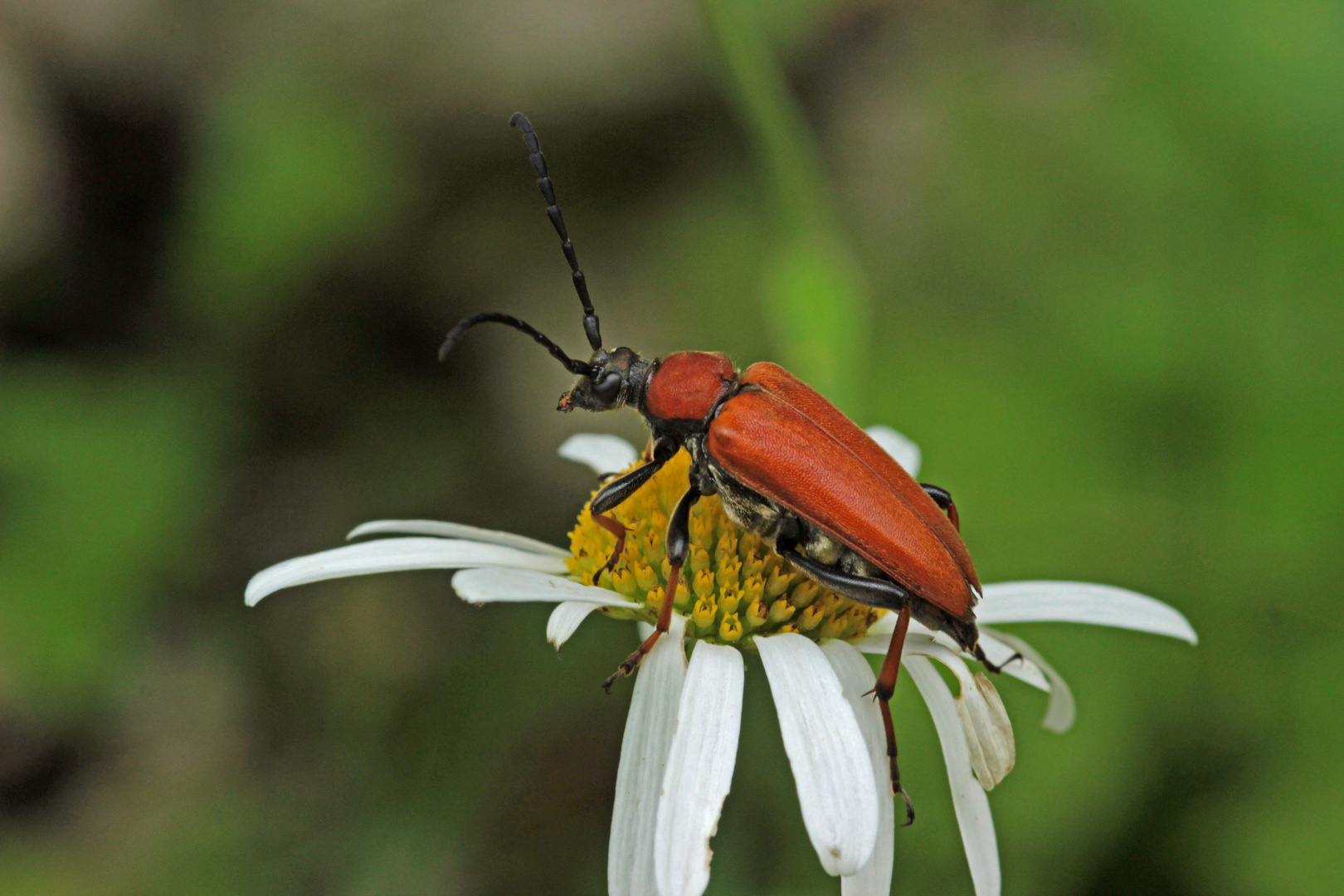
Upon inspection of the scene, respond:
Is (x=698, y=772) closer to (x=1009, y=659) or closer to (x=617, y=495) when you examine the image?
(x=617, y=495)

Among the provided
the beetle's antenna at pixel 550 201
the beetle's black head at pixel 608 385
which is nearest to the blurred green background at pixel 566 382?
the beetle's black head at pixel 608 385

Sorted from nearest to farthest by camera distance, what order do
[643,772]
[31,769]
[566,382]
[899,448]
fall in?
[643,772], [899,448], [31,769], [566,382]

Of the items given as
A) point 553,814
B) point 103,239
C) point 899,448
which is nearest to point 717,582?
point 899,448

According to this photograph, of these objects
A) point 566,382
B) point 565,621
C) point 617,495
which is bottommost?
point 565,621

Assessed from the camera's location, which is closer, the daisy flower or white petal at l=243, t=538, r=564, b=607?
the daisy flower

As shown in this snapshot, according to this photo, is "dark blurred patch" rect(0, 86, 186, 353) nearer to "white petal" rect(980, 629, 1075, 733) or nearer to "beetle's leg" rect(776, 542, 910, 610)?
"beetle's leg" rect(776, 542, 910, 610)

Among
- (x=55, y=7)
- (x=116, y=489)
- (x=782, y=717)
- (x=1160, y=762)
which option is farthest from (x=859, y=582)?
(x=55, y=7)

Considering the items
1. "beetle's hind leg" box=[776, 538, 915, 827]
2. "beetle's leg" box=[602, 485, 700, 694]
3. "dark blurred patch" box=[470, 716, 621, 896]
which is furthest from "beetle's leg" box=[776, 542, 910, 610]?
"dark blurred patch" box=[470, 716, 621, 896]
